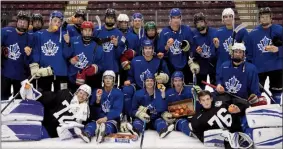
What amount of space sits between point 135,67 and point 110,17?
505mm

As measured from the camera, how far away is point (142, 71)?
12.8 ft

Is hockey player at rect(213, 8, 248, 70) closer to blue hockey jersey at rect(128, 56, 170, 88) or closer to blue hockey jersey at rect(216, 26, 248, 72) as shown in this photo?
blue hockey jersey at rect(216, 26, 248, 72)

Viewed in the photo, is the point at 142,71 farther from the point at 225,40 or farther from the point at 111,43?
the point at 225,40

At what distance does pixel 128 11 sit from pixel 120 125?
2182 millimetres

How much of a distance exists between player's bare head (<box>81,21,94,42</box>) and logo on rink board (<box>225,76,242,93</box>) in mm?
1248

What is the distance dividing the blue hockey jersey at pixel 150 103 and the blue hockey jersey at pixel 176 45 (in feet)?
1.37

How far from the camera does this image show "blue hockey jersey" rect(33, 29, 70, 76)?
3791mm

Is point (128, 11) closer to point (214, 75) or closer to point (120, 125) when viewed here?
point (214, 75)

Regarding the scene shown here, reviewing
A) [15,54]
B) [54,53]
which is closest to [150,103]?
[54,53]

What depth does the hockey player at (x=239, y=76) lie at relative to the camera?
359 cm

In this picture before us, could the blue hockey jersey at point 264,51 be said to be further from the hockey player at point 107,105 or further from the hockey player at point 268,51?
the hockey player at point 107,105

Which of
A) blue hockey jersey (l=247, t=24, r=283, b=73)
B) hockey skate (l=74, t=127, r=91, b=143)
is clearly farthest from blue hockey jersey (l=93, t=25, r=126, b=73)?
blue hockey jersey (l=247, t=24, r=283, b=73)

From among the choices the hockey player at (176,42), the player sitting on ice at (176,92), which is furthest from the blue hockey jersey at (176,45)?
the player sitting on ice at (176,92)

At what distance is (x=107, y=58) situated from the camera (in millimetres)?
3941
